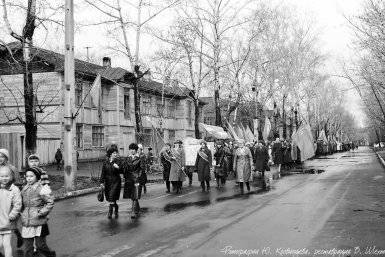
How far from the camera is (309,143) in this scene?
3139 centimetres

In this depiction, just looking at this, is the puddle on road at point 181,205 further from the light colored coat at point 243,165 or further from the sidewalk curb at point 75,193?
the sidewalk curb at point 75,193

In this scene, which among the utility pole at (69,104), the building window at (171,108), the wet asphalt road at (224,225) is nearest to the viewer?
the wet asphalt road at (224,225)

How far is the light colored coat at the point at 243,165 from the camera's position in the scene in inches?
648

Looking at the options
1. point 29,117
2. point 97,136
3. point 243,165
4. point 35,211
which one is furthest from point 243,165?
point 97,136

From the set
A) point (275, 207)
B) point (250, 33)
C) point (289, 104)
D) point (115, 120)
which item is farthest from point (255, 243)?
point (289, 104)

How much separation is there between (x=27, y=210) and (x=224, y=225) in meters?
3.83

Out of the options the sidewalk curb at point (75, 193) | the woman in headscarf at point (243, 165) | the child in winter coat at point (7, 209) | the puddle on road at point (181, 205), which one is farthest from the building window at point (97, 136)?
the child in winter coat at point (7, 209)

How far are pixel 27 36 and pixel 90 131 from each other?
18.8 metres

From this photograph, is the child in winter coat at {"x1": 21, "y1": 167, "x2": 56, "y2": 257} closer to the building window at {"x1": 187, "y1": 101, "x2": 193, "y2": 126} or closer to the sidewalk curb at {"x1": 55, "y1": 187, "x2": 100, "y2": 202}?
the sidewalk curb at {"x1": 55, "y1": 187, "x2": 100, "y2": 202}

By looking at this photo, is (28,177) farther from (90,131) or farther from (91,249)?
(90,131)

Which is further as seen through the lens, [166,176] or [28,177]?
[166,176]

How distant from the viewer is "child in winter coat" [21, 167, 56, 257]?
6.64m

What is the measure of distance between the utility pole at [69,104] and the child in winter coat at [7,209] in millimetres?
10153

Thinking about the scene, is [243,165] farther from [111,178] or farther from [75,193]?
[111,178]
